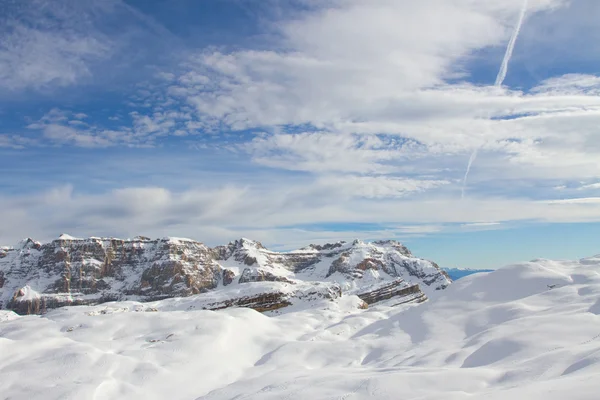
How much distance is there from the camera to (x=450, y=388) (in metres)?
15.6

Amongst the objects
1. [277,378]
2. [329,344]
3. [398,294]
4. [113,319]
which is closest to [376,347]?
[329,344]

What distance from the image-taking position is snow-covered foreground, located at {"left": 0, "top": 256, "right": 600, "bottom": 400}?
16281 millimetres

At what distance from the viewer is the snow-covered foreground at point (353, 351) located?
16.3 m

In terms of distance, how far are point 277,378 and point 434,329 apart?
13.5m

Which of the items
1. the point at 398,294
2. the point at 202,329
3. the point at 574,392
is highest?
the point at 574,392

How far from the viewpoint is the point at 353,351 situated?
111 feet

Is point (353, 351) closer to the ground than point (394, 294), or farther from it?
farther from it

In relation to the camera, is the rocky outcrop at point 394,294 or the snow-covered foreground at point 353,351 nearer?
the snow-covered foreground at point 353,351

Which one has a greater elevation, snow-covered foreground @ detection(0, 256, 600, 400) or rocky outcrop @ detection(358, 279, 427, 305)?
A: snow-covered foreground @ detection(0, 256, 600, 400)

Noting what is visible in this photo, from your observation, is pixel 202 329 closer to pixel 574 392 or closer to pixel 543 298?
pixel 543 298

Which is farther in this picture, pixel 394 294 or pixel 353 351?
pixel 394 294

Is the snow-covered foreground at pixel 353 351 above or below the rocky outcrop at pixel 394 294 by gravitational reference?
above

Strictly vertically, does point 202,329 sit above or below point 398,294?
above

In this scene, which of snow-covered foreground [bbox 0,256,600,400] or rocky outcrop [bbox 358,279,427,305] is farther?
rocky outcrop [bbox 358,279,427,305]
